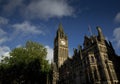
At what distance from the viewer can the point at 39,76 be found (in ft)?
124

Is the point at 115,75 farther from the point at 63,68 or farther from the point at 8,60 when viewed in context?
the point at 8,60

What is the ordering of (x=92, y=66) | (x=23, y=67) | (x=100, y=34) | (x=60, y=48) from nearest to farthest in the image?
(x=23, y=67) < (x=92, y=66) < (x=100, y=34) < (x=60, y=48)

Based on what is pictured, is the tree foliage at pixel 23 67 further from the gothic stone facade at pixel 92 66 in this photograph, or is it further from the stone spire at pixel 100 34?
the stone spire at pixel 100 34

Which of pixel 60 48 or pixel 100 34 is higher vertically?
pixel 60 48

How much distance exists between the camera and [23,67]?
34.9m

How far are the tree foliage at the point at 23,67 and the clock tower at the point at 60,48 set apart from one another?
32.6 metres

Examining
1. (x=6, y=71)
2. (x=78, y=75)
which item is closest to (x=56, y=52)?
(x=78, y=75)

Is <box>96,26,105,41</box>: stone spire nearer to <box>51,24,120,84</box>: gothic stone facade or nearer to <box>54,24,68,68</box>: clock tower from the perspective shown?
<box>51,24,120,84</box>: gothic stone facade

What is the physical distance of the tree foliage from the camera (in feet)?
115

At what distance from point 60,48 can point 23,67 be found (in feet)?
141

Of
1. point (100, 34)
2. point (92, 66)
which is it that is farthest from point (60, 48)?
point (92, 66)

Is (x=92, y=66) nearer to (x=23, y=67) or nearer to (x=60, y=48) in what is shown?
(x=23, y=67)

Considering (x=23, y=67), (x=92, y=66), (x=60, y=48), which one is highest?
(x=60, y=48)

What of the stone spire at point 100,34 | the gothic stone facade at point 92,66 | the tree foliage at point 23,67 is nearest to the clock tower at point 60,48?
the gothic stone facade at point 92,66
